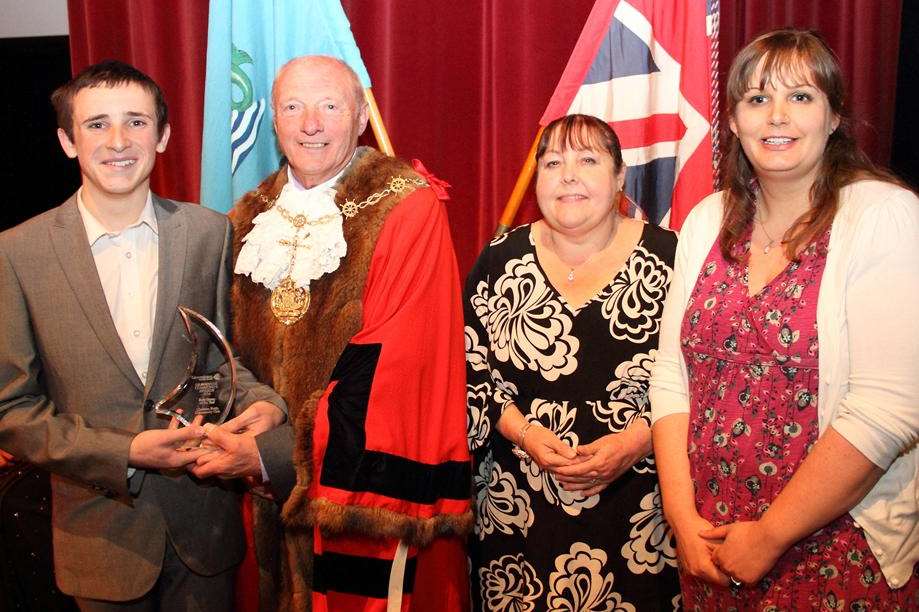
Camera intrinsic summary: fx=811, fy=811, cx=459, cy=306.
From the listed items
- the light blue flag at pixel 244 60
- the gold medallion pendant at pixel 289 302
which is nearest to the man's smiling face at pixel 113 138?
the gold medallion pendant at pixel 289 302

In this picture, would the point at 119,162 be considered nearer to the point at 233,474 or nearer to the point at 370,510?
the point at 233,474

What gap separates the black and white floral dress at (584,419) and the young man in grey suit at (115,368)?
675 mm

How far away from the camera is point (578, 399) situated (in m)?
2.13

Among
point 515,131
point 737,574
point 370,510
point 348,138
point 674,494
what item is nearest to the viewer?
point 737,574

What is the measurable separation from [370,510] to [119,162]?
108 centimetres

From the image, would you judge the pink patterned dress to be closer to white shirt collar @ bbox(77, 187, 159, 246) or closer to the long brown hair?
Answer: the long brown hair

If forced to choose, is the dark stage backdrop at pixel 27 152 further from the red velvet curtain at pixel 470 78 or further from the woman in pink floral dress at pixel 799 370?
the woman in pink floral dress at pixel 799 370

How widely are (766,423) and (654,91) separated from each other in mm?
1640

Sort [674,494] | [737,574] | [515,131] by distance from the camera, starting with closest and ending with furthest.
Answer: [737,574] → [674,494] → [515,131]

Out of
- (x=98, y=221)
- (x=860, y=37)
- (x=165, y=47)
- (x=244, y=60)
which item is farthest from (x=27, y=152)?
(x=860, y=37)

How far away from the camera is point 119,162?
206cm

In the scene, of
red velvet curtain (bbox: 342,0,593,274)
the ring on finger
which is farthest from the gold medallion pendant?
red velvet curtain (bbox: 342,0,593,274)

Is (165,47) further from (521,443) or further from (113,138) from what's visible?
(521,443)

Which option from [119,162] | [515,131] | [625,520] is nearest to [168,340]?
[119,162]
